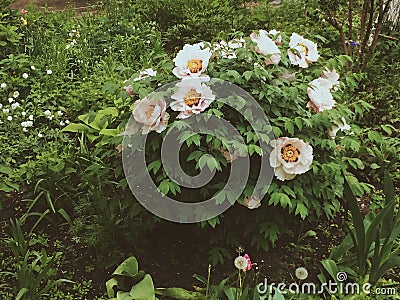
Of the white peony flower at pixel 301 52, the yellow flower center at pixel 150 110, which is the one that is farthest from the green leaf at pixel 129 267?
the white peony flower at pixel 301 52

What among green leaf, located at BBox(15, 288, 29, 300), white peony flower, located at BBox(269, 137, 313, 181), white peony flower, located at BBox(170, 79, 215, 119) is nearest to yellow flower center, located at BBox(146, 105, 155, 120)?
white peony flower, located at BBox(170, 79, 215, 119)

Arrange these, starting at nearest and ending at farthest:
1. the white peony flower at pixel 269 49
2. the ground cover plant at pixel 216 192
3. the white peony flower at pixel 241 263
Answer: the white peony flower at pixel 241 263, the ground cover plant at pixel 216 192, the white peony flower at pixel 269 49

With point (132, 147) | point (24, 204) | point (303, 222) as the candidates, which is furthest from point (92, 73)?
point (303, 222)

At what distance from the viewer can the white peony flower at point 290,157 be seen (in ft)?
9.50

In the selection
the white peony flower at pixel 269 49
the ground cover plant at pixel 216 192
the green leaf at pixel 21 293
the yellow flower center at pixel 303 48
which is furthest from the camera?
the yellow flower center at pixel 303 48

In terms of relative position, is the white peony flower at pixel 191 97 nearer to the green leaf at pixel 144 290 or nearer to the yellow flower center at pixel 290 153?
the yellow flower center at pixel 290 153

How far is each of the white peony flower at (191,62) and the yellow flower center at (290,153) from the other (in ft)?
1.83

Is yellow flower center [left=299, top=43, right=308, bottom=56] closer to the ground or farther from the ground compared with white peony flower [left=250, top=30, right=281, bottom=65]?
closer to the ground

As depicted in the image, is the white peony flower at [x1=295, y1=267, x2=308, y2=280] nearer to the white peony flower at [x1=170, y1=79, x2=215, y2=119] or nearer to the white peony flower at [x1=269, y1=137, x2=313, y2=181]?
the white peony flower at [x1=269, y1=137, x2=313, y2=181]

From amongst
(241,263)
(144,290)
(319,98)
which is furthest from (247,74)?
(144,290)

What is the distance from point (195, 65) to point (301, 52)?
1.98ft

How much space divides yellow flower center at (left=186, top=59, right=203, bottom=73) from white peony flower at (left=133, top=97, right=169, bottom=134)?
0.23 m

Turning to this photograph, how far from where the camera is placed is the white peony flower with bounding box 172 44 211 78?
9.64 feet

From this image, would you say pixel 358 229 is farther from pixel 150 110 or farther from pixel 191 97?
Answer: pixel 150 110
